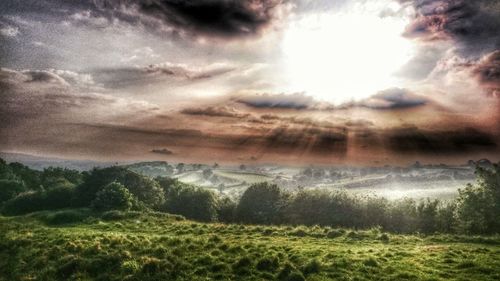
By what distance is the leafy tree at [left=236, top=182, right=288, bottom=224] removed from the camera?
78.0 m

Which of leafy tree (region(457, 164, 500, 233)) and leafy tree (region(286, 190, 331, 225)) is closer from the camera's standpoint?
leafy tree (region(457, 164, 500, 233))

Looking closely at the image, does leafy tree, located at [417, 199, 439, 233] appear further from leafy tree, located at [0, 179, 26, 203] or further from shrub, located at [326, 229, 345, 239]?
leafy tree, located at [0, 179, 26, 203]

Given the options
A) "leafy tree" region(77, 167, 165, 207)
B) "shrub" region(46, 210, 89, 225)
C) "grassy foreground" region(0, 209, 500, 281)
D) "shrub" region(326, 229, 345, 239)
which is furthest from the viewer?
"leafy tree" region(77, 167, 165, 207)

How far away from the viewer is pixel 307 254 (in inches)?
1342

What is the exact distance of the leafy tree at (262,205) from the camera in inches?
3071

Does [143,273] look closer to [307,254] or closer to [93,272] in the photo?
[93,272]

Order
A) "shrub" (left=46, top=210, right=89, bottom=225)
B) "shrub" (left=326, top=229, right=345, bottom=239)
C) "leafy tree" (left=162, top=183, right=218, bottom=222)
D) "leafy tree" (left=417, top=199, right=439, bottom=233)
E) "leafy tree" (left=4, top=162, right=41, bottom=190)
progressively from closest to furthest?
"shrub" (left=326, top=229, right=345, bottom=239), "shrub" (left=46, top=210, right=89, bottom=225), "leafy tree" (left=417, top=199, right=439, bottom=233), "leafy tree" (left=162, top=183, right=218, bottom=222), "leafy tree" (left=4, top=162, right=41, bottom=190)

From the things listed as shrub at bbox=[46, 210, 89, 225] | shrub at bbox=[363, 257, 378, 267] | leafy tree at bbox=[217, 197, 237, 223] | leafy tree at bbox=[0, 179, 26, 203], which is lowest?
leafy tree at bbox=[217, 197, 237, 223]

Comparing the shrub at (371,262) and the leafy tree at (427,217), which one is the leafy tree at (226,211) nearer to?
the leafy tree at (427,217)

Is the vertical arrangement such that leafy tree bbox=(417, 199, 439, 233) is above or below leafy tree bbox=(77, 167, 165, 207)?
below

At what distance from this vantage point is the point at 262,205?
81.6 metres

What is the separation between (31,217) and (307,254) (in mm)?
44572

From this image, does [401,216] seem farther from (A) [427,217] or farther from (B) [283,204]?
(B) [283,204]

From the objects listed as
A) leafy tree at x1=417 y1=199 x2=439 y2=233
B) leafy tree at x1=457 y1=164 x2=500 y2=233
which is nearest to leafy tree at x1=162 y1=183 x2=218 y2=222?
leafy tree at x1=417 y1=199 x2=439 y2=233
